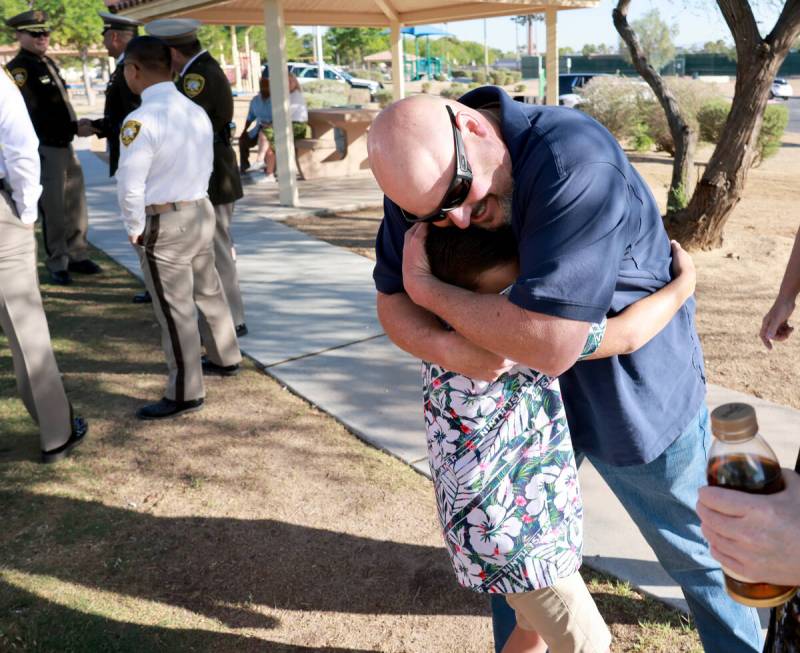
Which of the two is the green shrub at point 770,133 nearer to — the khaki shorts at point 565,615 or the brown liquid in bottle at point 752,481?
the khaki shorts at point 565,615

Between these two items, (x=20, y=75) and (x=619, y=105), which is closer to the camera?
(x=20, y=75)

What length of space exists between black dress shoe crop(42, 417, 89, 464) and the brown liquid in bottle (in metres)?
3.53

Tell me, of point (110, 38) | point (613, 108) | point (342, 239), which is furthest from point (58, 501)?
point (613, 108)

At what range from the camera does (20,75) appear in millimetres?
6332

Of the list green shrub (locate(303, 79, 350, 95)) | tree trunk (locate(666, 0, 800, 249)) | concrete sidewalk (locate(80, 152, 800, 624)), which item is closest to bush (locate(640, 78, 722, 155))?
tree trunk (locate(666, 0, 800, 249))

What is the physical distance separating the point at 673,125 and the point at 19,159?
20.9 ft

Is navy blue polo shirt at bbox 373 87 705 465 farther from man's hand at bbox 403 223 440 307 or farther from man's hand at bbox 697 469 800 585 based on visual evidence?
man's hand at bbox 697 469 800 585

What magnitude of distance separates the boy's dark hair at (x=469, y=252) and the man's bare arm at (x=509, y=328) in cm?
2

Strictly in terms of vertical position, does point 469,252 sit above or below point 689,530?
above

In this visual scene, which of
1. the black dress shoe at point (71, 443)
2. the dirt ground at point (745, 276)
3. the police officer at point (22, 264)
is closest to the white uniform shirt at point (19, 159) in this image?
the police officer at point (22, 264)

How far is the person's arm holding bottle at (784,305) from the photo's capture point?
2314 millimetres

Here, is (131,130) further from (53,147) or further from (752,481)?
(752,481)

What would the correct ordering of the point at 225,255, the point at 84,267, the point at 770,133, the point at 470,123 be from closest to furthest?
1. the point at 470,123
2. the point at 225,255
3. the point at 84,267
4. the point at 770,133

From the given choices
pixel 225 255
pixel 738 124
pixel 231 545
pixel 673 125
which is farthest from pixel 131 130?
pixel 673 125
